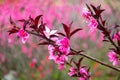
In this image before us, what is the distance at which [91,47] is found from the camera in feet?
32.3

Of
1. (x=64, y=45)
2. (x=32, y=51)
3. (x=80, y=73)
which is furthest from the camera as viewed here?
(x=32, y=51)

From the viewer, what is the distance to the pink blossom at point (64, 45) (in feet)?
7.39

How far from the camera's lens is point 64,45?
88.9 inches

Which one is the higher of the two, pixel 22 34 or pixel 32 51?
pixel 22 34

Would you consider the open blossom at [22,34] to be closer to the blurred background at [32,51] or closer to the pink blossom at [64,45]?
the pink blossom at [64,45]

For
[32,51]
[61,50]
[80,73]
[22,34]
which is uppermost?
[22,34]

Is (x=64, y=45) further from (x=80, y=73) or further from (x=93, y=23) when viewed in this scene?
(x=80, y=73)

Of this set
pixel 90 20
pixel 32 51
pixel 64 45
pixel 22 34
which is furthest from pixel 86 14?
pixel 32 51

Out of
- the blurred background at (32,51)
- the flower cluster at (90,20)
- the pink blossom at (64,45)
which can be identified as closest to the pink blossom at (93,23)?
the flower cluster at (90,20)

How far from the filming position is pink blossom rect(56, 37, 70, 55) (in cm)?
225

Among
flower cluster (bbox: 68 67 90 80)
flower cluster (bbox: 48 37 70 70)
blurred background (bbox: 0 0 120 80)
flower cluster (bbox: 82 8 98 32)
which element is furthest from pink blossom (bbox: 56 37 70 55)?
blurred background (bbox: 0 0 120 80)

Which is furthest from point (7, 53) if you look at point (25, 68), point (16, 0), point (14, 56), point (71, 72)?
point (71, 72)

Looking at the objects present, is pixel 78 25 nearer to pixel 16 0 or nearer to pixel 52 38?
pixel 16 0

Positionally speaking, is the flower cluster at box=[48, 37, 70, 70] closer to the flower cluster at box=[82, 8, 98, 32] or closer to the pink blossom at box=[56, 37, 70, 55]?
the pink blossom at box=[56, 37, 70, 55]
